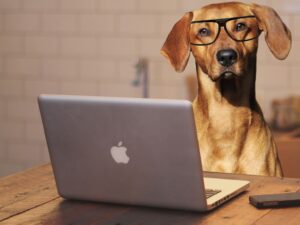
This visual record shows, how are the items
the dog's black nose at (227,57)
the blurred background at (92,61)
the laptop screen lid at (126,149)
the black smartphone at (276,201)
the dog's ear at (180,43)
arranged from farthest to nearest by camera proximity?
the blurred background at (92,61) < the dog's ear at (180,43) < the dog's black nose at (227,57) < the black smartphone at (276,201) < the laptop screen lid at (126,149)

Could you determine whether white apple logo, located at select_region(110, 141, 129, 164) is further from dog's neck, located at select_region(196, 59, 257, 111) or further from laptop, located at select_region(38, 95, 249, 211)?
dog's neck, located at select_region(196, 59, 257, 111)

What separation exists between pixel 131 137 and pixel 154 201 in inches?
5.8

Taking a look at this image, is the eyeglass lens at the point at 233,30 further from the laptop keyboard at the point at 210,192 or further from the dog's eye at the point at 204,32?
the laptop keyboard at the point at 210,192

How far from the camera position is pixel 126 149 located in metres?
1.56

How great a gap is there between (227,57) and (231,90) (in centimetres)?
11

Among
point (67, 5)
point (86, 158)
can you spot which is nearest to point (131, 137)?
point (86, 158)

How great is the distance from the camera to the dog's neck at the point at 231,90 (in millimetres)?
2021

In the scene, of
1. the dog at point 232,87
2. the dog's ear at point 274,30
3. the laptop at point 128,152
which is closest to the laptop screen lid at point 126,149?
the laptop at point 128,152

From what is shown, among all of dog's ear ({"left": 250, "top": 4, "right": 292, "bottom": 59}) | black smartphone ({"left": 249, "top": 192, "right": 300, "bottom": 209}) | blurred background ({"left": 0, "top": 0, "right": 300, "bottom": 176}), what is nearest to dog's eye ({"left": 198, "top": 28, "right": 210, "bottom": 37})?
dog's ear ({"left": 250, "top": 4, "right": 292, "bottom": 59})

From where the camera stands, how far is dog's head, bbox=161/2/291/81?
1968mm

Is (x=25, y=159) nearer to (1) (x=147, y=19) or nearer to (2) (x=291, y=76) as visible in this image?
(1) (x=147, y=19)

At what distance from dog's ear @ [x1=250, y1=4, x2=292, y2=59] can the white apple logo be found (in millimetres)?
647

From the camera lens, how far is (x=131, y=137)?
155 centimetres

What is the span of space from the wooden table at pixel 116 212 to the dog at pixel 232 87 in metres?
0.19
